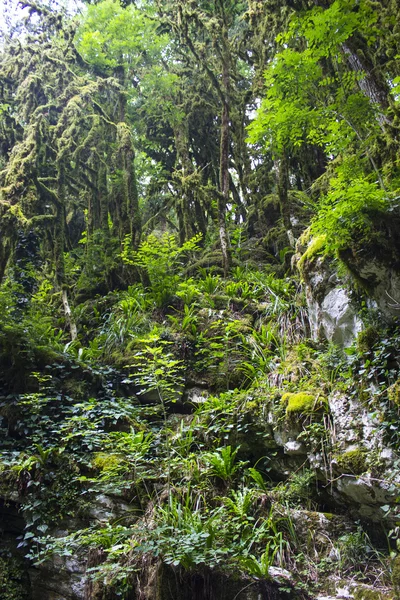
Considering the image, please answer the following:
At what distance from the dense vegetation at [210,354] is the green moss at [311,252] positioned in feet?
0.09

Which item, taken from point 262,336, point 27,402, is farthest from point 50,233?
point 262,336

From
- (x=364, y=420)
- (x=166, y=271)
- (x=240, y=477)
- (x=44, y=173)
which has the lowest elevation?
(x=240, y=477)

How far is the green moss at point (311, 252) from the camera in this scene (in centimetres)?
536

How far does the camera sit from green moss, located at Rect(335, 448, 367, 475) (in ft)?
13.0

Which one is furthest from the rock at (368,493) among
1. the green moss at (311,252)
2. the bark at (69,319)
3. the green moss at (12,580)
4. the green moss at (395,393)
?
the bark at (69,319)

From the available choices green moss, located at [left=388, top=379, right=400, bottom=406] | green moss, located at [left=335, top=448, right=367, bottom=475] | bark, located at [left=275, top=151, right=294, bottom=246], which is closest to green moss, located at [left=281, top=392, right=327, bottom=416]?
green moss, located at [left=335, top=448, right=367, bottom=475]

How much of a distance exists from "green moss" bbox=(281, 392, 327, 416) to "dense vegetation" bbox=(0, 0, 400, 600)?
27 mm

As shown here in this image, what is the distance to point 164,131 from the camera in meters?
12.4

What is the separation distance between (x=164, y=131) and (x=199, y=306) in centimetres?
672

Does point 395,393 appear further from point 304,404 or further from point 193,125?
point 193,125

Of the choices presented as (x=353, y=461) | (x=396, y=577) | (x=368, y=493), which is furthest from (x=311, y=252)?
(x=396, y=577)

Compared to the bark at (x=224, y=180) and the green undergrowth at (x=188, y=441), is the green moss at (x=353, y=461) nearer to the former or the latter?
the green undergrowth at (x=188, y=441)

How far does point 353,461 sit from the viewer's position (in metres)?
4.02

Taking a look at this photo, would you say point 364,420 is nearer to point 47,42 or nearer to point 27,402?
point 27,402
